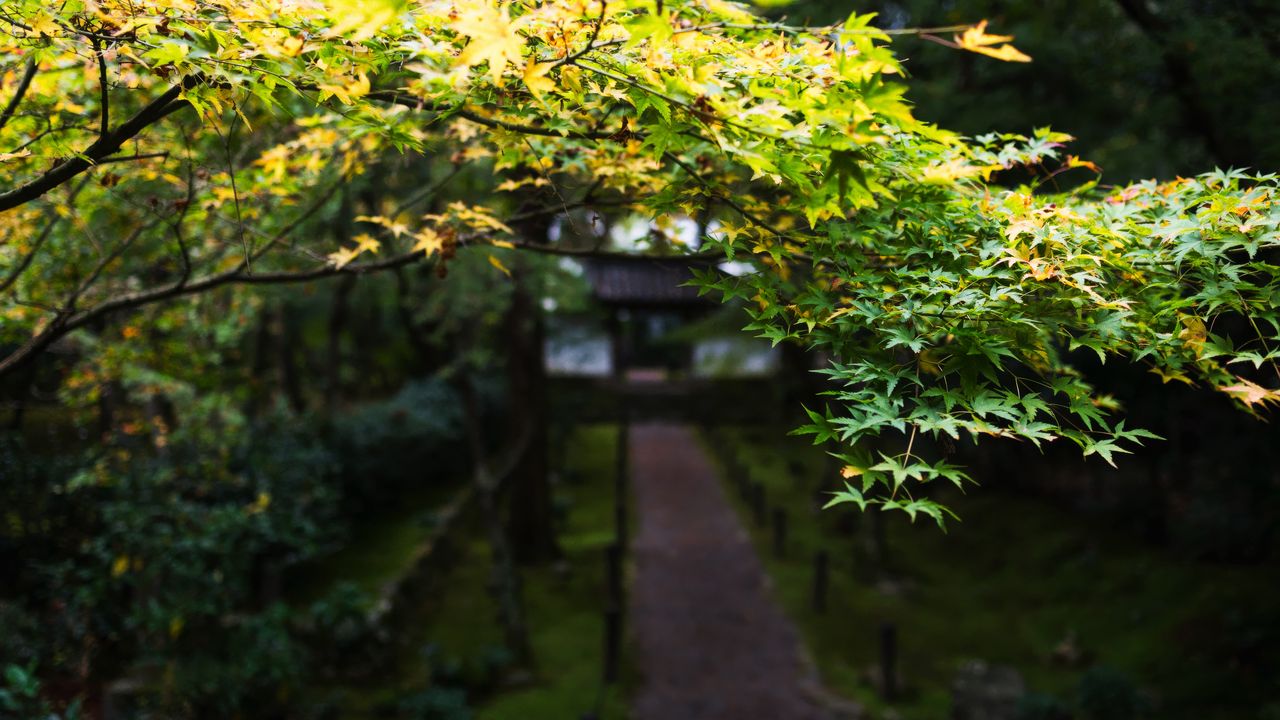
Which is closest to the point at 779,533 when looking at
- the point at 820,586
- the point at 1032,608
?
the point at 820,586

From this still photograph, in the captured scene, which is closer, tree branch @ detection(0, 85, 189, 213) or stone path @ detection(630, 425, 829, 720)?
tree branch @ detection(0, 85, 189, 213)

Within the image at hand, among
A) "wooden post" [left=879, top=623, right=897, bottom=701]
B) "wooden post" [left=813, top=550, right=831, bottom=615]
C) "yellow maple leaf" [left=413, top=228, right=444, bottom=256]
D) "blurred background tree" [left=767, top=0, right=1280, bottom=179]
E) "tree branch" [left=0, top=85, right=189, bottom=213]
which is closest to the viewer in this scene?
"tree branch" [left=0, top=85, right=189, bottom=213]

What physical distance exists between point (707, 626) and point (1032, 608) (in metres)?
4.27

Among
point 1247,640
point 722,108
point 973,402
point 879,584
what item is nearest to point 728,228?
point 722,108

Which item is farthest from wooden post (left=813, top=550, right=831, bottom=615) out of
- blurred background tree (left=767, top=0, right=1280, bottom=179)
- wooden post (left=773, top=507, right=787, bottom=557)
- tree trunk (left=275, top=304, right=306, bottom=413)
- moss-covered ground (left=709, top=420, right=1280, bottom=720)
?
tree trunk (left=275, top=304, right=306, bottom=413)

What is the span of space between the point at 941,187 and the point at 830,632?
8.28 m

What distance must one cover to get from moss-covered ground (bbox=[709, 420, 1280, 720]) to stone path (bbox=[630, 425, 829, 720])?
0.42 m

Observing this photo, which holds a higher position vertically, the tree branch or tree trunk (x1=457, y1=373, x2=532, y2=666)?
the tree branch

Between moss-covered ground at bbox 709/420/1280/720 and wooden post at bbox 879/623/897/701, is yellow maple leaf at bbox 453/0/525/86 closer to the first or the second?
wooden post at bbox 879/623/897/701

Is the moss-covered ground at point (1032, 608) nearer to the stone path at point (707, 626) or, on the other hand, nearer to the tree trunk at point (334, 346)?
the stone path at point (707, 626)

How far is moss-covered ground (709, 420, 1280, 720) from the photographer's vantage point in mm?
8016

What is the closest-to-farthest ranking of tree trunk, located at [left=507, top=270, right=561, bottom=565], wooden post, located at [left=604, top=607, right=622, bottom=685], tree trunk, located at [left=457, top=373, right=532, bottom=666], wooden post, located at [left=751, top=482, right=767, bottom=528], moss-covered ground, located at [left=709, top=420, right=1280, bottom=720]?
moss-covered ground, located at [left=709, top=420, right=1280, bottom=720]
wooden post, located at [left=604, top=607, right=622, bottom=685]
tree trunk, located at [left=457, top=373, right=532, bottom=666]
tree trunk, located at [left=507, top=270, right=561, bottom=565]
wooden post, located at [left=751, top=482, right=767, bottom=528]

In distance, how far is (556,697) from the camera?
27.2 feet

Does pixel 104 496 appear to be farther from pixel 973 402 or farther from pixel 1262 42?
pixel 1262 42
